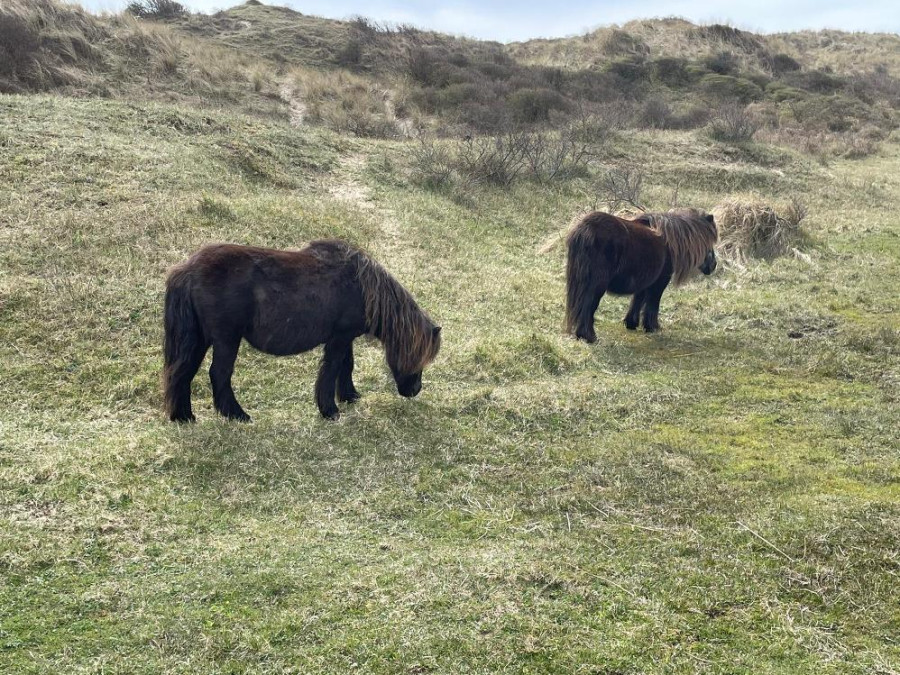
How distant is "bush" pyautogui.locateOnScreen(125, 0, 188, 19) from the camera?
3131 cm

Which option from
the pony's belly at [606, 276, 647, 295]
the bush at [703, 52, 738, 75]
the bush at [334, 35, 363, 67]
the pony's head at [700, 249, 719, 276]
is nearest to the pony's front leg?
the pony's belly at [606, 276, 647, 295]

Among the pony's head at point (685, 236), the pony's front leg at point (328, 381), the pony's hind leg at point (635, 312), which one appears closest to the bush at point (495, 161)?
the pony's head at point (685, 236)

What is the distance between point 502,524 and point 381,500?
912 millimetres

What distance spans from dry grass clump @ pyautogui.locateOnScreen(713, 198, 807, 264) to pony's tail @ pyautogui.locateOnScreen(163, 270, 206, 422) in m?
10.7

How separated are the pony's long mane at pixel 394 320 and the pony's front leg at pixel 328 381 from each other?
1.42ft

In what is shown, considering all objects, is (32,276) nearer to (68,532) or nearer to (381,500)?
(68,532)

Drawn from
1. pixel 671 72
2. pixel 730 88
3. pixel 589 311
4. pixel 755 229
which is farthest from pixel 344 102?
pixel 730 88

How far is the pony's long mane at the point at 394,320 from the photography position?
6.53m

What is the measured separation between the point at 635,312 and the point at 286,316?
5.66 meters

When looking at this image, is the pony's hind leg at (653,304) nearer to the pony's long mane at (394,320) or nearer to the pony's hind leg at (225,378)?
the pony's long mane at (394,320)

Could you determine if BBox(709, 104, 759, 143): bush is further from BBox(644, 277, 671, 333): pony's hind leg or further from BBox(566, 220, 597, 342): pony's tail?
BBox(566, 220, 597, 342): pony's tail

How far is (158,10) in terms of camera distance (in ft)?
104

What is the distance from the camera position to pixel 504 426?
20.8 ft

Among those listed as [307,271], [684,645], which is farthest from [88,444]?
[684,645]
